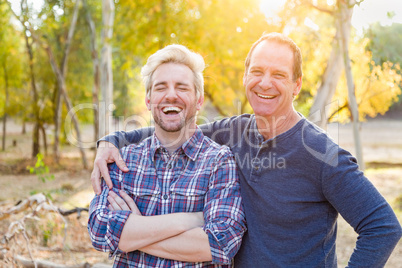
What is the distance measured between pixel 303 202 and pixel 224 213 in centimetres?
42

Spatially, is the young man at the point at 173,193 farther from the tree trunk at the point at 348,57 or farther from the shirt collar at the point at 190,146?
the tree trunk at the point at 348,57

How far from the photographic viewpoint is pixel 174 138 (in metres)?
2.45

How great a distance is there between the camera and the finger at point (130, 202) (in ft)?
7.14

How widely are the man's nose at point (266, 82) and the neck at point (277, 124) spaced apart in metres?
0.18

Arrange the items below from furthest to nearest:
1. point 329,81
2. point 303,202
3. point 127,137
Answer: point 329,81 < point 127,137 < point 303,202

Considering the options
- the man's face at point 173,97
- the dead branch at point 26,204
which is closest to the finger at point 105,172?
the man's face at point 173,97

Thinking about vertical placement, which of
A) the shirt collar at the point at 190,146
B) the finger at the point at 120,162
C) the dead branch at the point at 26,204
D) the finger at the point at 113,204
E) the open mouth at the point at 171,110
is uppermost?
the open mouth at the point at 171,110

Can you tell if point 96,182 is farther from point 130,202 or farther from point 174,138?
point 174,138

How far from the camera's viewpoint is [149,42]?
945 centimetres

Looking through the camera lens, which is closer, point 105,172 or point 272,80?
point 272,80

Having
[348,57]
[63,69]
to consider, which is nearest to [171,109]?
[348,57]

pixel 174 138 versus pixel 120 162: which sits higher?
pixel 174 138

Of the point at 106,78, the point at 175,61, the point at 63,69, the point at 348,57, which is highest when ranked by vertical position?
the point at 63,69

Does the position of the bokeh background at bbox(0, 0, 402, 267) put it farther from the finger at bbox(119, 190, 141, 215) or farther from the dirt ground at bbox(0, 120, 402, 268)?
the finger at bbox(119, 190, 141, 215)
